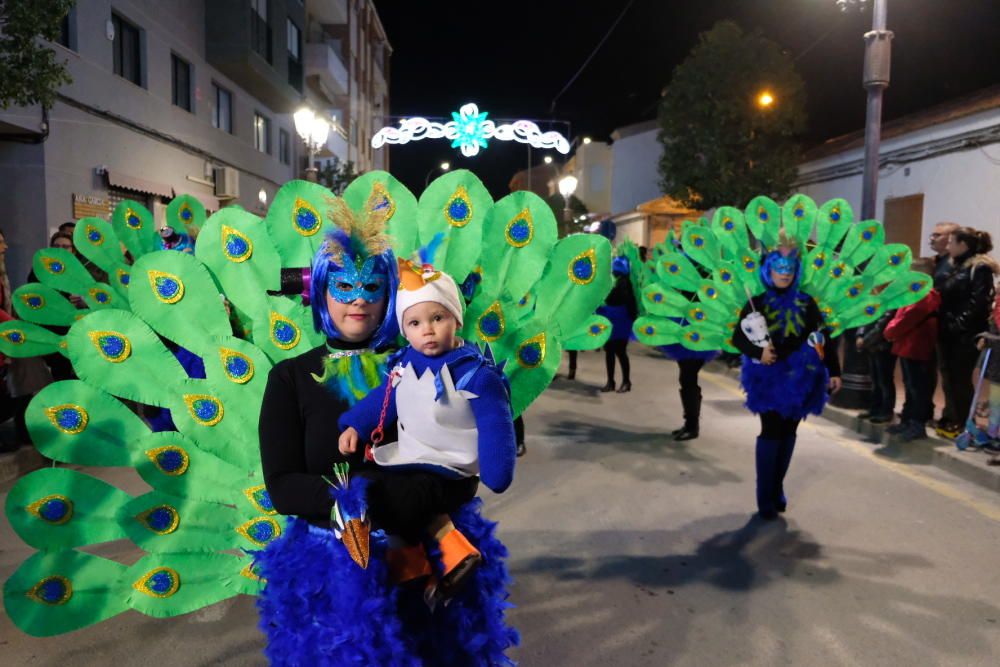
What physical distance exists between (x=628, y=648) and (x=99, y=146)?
12449 mm

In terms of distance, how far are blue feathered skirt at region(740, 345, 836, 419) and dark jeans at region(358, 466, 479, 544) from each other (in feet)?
12.1

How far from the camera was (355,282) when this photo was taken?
2.06 meters

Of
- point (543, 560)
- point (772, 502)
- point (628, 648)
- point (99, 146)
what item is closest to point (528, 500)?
point (543, 560)

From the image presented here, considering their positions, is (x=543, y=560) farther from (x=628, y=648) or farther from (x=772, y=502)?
(x=772, y=502)

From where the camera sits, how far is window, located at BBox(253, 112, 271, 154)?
71.7ft

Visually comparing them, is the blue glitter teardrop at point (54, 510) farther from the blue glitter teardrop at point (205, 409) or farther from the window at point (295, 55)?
the window at point (295, 55)

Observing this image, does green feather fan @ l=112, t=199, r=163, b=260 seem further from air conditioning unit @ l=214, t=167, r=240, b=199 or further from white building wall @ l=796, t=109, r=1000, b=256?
air conditioning unit @ l=214, t=167, r=240, b=199

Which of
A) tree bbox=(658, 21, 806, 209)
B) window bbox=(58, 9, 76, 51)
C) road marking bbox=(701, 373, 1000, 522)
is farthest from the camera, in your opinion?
tree bbox=(658, 21, 806, 209)

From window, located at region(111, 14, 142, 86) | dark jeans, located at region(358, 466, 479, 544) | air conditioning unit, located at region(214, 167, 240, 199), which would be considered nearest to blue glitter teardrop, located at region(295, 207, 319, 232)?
dark jeans, located at region(358, 466, 479, 544)

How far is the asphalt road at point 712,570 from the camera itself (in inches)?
139

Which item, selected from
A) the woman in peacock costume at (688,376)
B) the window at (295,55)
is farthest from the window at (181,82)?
the woman in peacock costume at (688,376)

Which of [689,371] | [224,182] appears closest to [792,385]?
[689,371]

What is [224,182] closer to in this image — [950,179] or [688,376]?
[688,376]

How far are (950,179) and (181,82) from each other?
15.9 meters
